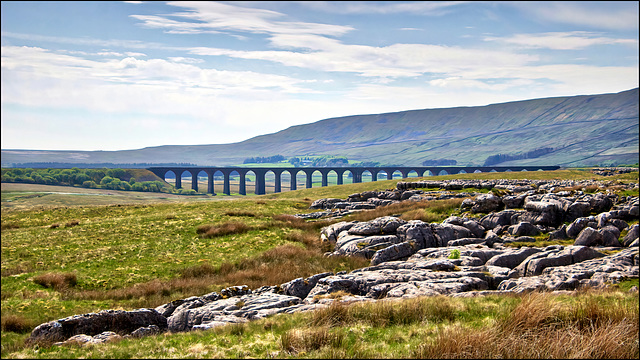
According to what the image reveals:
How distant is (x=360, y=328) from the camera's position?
462 inches

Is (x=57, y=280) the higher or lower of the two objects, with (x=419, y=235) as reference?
lower

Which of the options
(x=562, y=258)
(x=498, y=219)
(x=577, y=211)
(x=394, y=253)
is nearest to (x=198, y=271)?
(x=394, y=253)

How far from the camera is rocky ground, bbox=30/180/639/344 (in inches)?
635

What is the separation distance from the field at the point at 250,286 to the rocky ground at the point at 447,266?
2140mm

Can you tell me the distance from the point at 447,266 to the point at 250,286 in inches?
412

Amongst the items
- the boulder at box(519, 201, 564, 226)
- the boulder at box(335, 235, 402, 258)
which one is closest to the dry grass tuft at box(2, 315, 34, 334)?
the boulder at box(335, 235, 402, 258)

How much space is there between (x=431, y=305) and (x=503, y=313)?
6.85 feet

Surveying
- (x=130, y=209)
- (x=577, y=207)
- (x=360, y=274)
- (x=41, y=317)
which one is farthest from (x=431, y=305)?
(x=130, y=209)

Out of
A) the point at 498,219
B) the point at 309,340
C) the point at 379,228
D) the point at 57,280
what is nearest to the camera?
the point at 309,340

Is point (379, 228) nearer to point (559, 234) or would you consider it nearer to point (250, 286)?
point (559, 234)

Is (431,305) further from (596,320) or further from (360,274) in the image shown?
(360,274)

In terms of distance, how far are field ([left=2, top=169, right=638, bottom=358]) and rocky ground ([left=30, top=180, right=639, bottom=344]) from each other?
2.14m

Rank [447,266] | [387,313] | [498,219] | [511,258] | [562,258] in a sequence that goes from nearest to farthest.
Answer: [387,313] < [562,258] < [447,266] < [511,258] < [498,219]

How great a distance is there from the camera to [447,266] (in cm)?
2212
